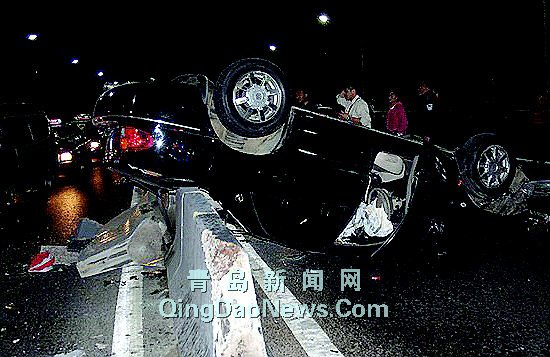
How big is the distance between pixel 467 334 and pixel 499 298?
0.87 meters

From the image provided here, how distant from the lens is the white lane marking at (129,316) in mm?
4004

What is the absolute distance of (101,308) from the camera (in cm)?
489

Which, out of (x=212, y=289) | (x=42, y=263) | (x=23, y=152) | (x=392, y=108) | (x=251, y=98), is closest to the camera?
(x=212, y=289)

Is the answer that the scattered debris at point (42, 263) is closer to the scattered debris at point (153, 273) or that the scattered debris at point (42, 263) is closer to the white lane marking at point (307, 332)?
the scattered debris at point (153, 273)

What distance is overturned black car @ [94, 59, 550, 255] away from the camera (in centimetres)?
431

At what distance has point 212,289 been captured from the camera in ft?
9.35

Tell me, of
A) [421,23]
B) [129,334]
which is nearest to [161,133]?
[129,334]

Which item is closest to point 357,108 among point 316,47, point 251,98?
point 251,98

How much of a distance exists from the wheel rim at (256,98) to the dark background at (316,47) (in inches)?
14.1

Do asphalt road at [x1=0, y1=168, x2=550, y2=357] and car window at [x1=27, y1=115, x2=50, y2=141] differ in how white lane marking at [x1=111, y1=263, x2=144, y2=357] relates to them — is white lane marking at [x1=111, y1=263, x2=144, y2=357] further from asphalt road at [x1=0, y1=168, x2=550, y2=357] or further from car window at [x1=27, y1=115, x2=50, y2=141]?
car window at [x1=27, y1=115, x2=50, y2=141]

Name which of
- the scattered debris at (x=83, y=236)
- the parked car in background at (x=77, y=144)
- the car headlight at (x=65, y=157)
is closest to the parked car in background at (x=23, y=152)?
the car headlight at (x=65, y=157)

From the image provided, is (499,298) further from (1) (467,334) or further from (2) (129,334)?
(2) (129,334)

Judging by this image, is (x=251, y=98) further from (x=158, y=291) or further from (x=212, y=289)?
(x=158, y=291)

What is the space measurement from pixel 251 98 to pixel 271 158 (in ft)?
1.62
